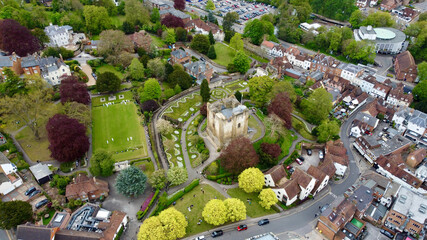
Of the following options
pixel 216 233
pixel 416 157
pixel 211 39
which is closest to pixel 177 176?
pixel 216 233

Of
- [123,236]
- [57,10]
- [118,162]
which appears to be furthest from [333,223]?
[57,10]

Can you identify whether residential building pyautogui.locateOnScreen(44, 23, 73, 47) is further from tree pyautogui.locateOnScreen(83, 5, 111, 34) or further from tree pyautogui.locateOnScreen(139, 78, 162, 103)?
tree pyautogui.locateOnScreen(139, 78, 162, 103)

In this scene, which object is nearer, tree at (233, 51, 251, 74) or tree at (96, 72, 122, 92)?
tree at (96, 72, 122, 92)

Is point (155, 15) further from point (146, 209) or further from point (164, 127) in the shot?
point (146, 209)

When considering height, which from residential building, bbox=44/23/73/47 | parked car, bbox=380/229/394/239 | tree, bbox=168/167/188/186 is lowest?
parked car, bbox=380/229/394/239

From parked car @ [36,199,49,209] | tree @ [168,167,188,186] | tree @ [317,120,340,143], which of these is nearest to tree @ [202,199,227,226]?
tree @ [168,167,188,186]
